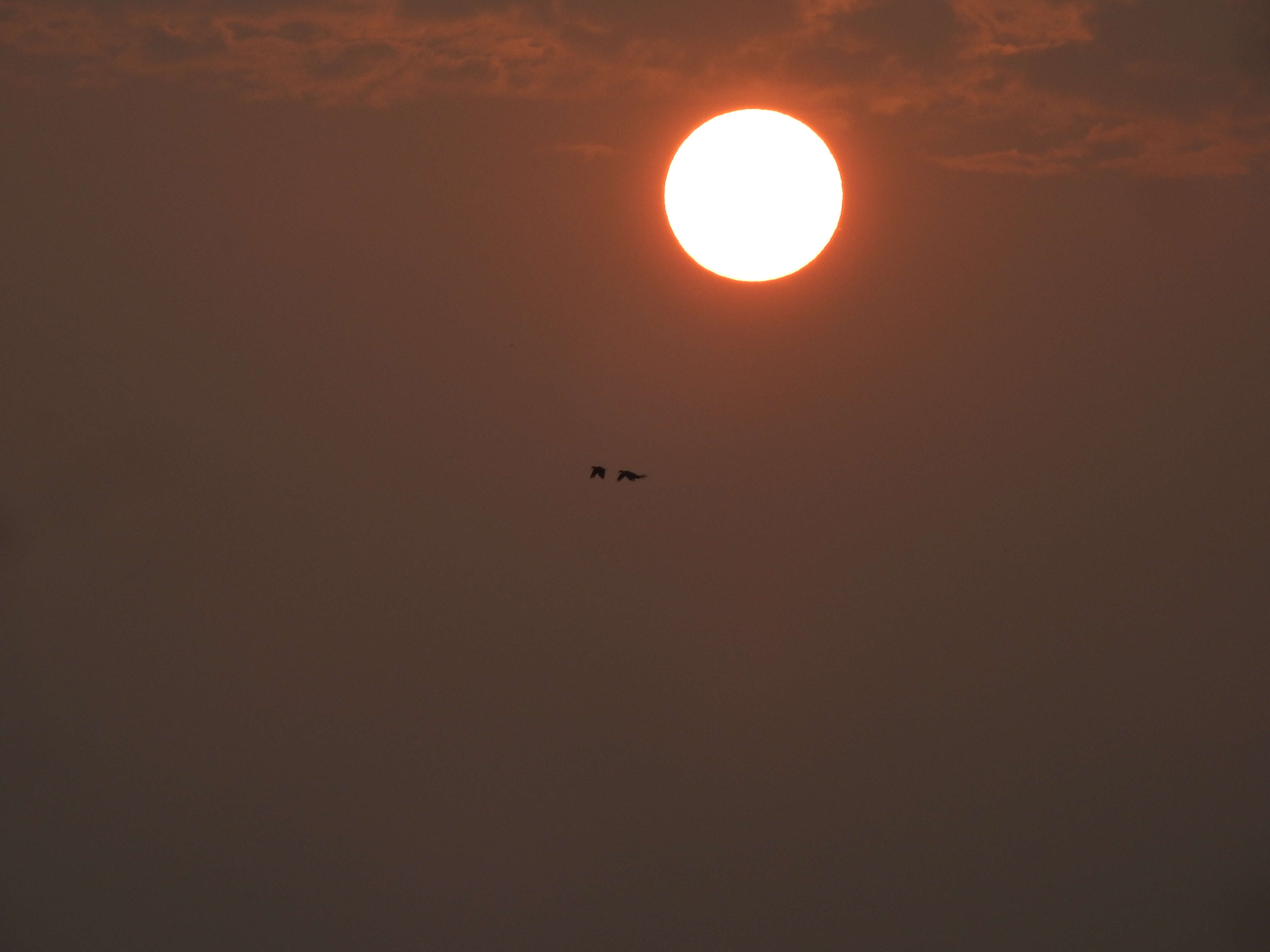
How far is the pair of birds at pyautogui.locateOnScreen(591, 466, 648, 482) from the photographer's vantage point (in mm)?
2650

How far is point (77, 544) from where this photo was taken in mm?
2688

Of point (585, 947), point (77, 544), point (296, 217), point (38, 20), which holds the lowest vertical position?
point (585, 947)

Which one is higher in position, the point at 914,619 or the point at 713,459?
the point at 713,459

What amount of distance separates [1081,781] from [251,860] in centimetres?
235

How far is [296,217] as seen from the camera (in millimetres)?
2674

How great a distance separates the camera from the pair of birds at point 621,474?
2.65 metres

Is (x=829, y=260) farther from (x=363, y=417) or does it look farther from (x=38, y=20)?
(x=38, y=20)

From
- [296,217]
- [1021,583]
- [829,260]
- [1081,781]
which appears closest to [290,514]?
[296,217]

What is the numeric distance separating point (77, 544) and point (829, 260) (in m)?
2.24

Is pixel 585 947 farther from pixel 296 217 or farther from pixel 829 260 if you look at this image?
pixel 296 217

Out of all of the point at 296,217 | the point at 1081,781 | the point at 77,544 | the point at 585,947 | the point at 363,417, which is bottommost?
the point at 585,947

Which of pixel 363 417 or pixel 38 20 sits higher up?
pixel 38 20

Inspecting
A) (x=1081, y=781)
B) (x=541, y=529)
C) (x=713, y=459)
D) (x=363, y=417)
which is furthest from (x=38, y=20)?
(x=1081, y=781)

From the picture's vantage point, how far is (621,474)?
2654 mm
